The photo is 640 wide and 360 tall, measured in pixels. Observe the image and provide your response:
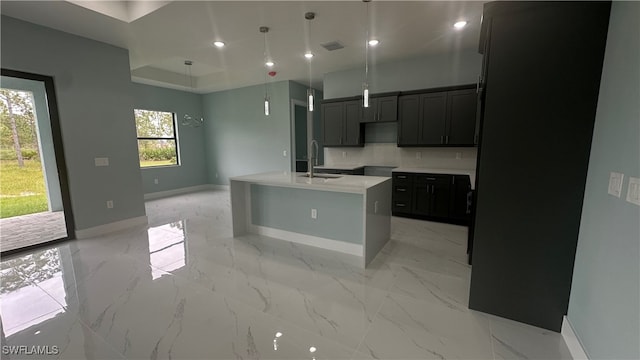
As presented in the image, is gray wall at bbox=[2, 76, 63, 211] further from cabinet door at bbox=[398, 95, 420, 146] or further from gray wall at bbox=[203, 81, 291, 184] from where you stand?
cabinet door at bbox=[398, 95, 420, 146]

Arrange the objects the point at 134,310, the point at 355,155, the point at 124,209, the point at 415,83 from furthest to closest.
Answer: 1. the point at 355,155
2. the point at 415,83
3. the point at 124,209
4. the point at 134,310

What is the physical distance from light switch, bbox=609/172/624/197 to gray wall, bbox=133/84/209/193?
745cm

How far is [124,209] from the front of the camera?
13.6ft

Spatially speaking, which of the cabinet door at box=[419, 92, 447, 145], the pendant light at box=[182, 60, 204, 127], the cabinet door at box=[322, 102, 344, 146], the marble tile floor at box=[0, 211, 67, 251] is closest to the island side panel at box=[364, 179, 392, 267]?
the cabinet door at box=[419, 92, 447, 145]

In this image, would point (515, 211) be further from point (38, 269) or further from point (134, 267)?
point (38, 269)

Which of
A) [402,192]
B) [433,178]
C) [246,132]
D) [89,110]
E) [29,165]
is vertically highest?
[89,110]

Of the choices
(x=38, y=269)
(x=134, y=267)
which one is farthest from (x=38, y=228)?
(x=134, y=267)

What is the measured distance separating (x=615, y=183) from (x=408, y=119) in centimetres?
331

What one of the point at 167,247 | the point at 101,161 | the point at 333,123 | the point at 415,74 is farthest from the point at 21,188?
the point at 415,74

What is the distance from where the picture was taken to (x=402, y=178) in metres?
4.36

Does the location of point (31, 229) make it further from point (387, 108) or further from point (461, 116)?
point (461, 116)

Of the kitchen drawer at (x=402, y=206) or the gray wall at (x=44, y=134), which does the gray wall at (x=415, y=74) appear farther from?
the gray wall at (x=44, y=134)

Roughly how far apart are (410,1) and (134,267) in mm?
4022

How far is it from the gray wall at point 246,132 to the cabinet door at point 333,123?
1.28 m
